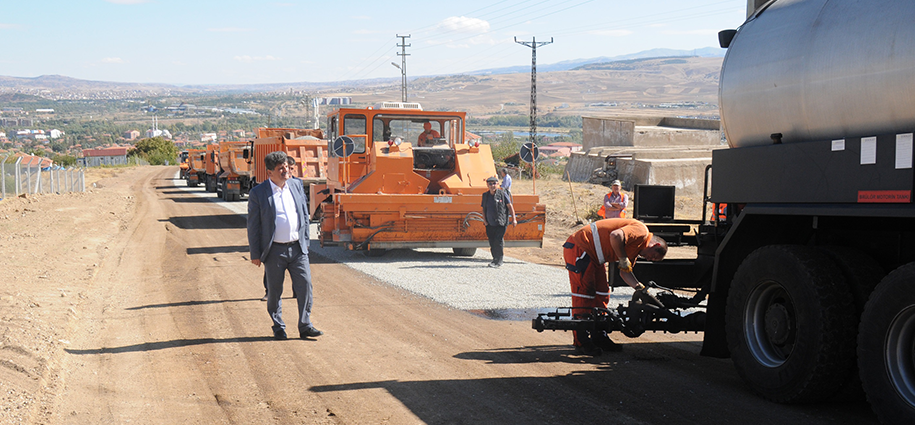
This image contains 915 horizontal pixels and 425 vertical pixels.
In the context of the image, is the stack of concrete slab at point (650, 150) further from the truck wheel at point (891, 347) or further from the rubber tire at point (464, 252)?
the truck wheel at point (891, 347)

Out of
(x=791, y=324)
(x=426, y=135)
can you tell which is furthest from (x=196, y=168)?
(x=791, y=324)

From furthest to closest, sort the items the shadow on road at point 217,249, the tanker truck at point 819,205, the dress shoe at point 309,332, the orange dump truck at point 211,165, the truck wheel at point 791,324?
the orange dump truck at point 211,165 → the shadow on road at point 217,249 → the dress shoe at point 309,332 → the truck wheel at point 791,324 → the tanker truck at point 819,205

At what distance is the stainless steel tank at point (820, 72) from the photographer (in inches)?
172

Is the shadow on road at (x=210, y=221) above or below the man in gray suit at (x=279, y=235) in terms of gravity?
below

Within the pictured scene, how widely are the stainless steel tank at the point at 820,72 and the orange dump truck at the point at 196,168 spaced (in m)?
41.8

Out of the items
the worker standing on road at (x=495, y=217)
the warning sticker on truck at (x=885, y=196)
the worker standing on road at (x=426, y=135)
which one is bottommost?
the worker standing on road at (x=495, y=217)

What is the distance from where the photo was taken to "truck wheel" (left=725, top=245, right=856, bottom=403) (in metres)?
4.77

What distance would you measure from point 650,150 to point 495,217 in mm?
26248

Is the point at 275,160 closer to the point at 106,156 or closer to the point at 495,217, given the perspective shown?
the point at 495,217

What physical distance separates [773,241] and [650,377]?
1427 millimetres

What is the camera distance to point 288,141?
83.8 ft

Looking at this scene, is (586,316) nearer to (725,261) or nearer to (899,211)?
(725,261)

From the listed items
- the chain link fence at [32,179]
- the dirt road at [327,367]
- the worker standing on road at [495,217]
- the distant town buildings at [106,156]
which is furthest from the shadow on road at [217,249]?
the distant town buildings at [106,156]

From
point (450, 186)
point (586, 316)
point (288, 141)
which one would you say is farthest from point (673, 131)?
point (586, 316)
